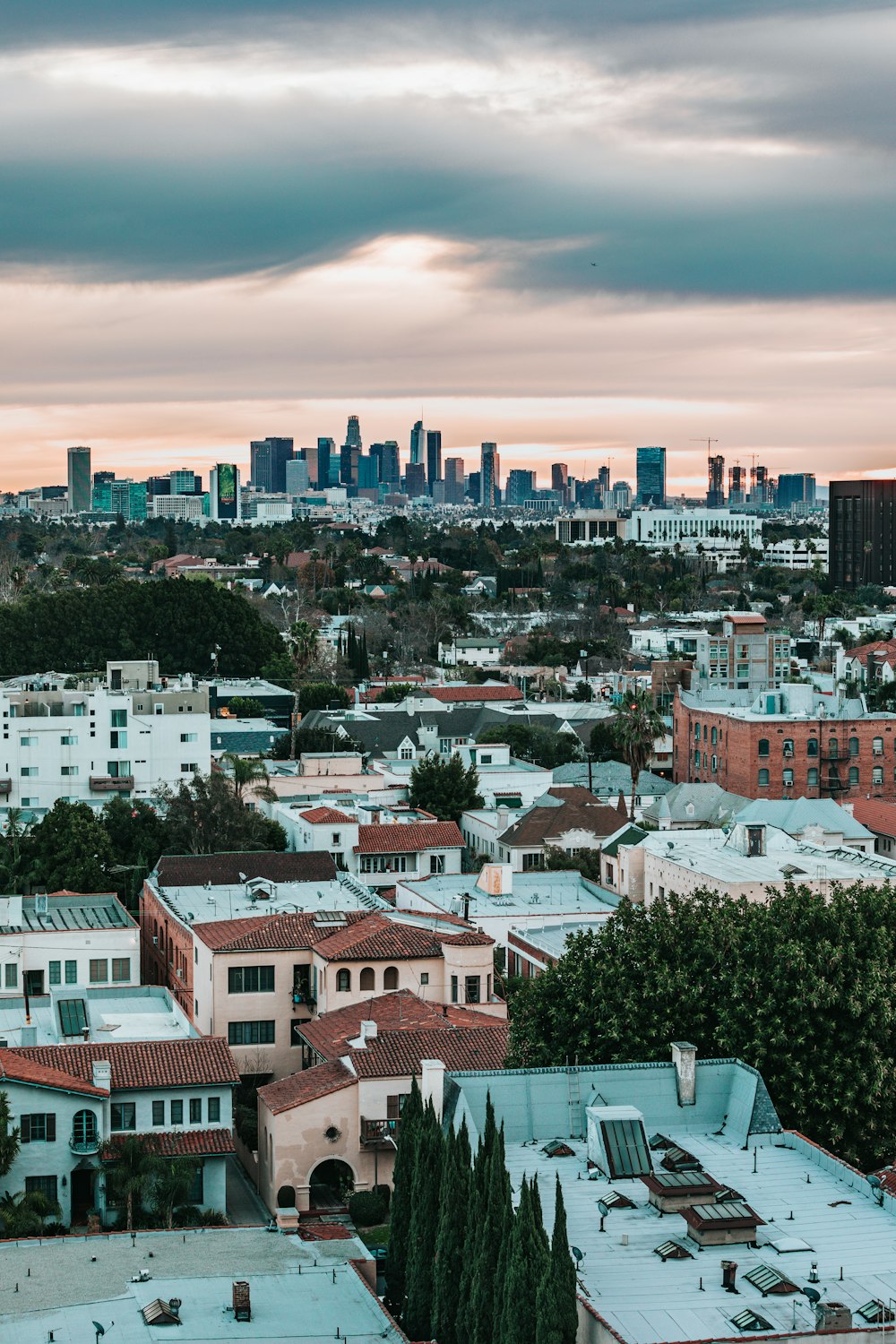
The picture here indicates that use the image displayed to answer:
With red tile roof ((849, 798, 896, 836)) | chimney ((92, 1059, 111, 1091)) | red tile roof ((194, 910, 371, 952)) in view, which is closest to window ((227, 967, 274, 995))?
red tile roof ((194, 910, 371, 952))

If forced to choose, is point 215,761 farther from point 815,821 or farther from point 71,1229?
point 71,1229

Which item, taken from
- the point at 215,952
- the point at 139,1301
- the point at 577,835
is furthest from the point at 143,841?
the point at 139,1301

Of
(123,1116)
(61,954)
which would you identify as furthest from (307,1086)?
(61,954)

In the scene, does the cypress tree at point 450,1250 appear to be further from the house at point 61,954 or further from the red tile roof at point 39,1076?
the house at point 61,954

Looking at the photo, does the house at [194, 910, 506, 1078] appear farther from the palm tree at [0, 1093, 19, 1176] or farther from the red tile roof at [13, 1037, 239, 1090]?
the palm tree at [0, 1093, 19, 1176]

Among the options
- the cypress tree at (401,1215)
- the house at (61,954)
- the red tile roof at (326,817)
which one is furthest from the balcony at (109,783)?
the cypress tree at (401,1215)

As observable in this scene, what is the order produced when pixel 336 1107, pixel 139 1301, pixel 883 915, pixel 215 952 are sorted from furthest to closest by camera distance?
pixel 215 952 → pixel 883 915 → pixel 336 1107 → pixel 139 1301

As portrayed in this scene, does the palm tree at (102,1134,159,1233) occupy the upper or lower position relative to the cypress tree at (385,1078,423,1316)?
lower
